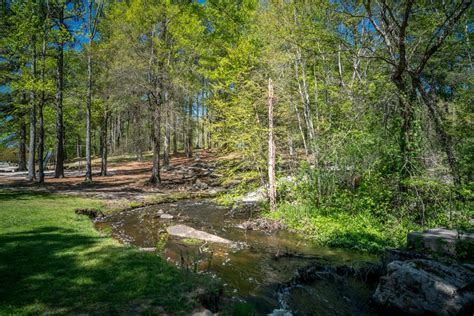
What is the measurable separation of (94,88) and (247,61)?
1386 centimetres

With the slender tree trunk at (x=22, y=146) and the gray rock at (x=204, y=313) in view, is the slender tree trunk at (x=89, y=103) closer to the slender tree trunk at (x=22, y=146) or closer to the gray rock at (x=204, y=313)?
the slender tree trunk at (x=22, y=146)

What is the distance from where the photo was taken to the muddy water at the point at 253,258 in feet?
17.7

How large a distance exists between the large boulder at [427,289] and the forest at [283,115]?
4.82 feet

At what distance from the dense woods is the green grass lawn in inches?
242

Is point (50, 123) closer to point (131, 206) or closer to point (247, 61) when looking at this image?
point (131, 206)

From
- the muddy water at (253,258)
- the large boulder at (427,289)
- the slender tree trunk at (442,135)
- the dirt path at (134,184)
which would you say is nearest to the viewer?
the large boulder at (427,289)

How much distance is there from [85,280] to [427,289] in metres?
5.75

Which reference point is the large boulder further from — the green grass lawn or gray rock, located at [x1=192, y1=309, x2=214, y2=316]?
the green grass lawn

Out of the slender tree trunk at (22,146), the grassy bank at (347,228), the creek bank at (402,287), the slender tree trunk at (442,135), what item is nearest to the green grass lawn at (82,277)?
the creek bank at (402,287)

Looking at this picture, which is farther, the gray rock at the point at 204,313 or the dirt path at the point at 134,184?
the dirt path at the point at 134,184

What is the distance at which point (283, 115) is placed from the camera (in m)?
12.7

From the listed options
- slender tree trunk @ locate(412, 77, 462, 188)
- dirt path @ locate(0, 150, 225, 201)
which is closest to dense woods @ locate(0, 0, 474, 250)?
slender tree trunk @ locate(412, 77, 462, 188)

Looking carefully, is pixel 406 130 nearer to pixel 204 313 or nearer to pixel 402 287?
pixel 402 287

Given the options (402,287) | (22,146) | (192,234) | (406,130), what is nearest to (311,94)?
(406,130)
